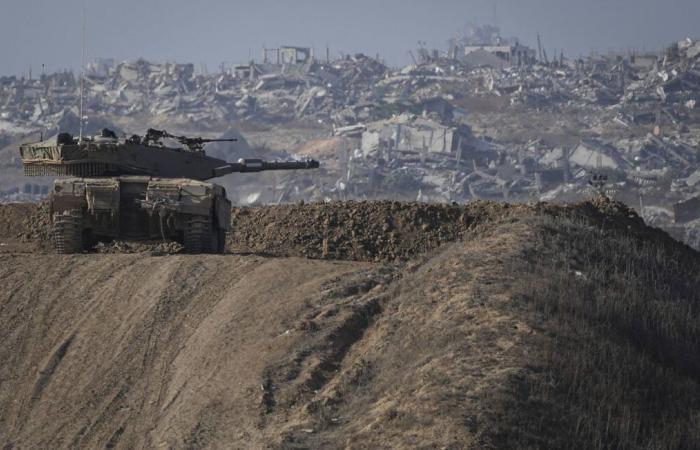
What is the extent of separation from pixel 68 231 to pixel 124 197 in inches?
35.7

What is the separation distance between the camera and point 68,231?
74.8 ft

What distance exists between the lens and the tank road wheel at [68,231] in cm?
2275

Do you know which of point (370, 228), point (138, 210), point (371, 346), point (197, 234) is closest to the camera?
point (371, 346)

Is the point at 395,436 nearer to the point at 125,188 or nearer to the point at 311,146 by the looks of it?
the point at 125,188

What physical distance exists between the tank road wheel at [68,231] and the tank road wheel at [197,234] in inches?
59.7

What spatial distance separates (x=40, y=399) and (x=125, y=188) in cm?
695

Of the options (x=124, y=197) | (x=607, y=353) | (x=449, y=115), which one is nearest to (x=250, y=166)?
(x=124, y=197)

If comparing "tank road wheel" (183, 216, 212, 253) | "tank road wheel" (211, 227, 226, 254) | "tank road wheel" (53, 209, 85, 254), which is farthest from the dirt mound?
"tank road wheel" (53, 209, 85, 254)

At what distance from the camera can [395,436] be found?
1247 centimetres

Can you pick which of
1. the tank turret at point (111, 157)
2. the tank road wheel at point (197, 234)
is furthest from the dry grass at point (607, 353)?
the tank turret at point (111, 157)

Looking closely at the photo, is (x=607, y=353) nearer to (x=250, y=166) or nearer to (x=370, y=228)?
(x=370, y=228)

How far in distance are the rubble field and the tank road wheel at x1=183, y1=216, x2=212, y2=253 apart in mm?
1937

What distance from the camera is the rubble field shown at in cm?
1273

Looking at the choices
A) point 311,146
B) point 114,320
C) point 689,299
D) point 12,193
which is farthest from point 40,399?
point 311,146
